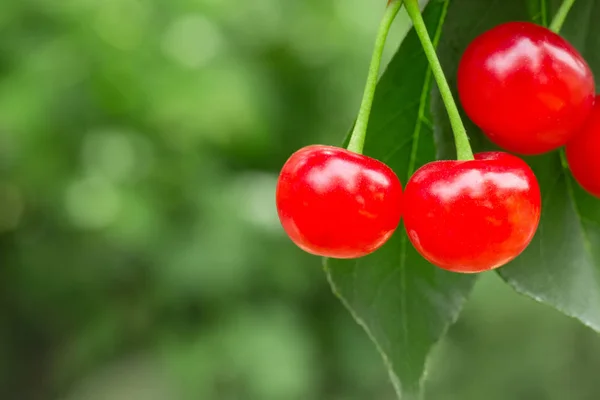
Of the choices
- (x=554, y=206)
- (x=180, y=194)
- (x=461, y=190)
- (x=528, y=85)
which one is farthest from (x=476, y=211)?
(x=180, y=194)

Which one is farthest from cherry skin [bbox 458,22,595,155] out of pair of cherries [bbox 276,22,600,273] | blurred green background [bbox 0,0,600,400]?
blurred green background [bbox 0,0,600,400]

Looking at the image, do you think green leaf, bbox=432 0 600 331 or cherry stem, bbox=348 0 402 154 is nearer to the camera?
cherry stem, bbox=348 0 402 154

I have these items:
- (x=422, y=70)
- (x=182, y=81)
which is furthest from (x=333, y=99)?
(x=422, y=70)

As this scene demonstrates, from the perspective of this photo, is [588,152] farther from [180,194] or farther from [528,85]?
[180,194]

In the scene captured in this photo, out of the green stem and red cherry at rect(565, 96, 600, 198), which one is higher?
the green stem

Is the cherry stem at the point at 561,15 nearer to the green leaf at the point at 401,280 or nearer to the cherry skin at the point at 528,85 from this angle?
the cherry skin at the point at 528,85

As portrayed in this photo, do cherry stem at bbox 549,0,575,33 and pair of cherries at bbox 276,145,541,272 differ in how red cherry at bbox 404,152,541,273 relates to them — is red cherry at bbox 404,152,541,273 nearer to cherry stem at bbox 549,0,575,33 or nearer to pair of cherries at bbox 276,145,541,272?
pair of cherries at bbox 276,145,541,272

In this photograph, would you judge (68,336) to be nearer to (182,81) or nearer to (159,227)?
(159,227)
